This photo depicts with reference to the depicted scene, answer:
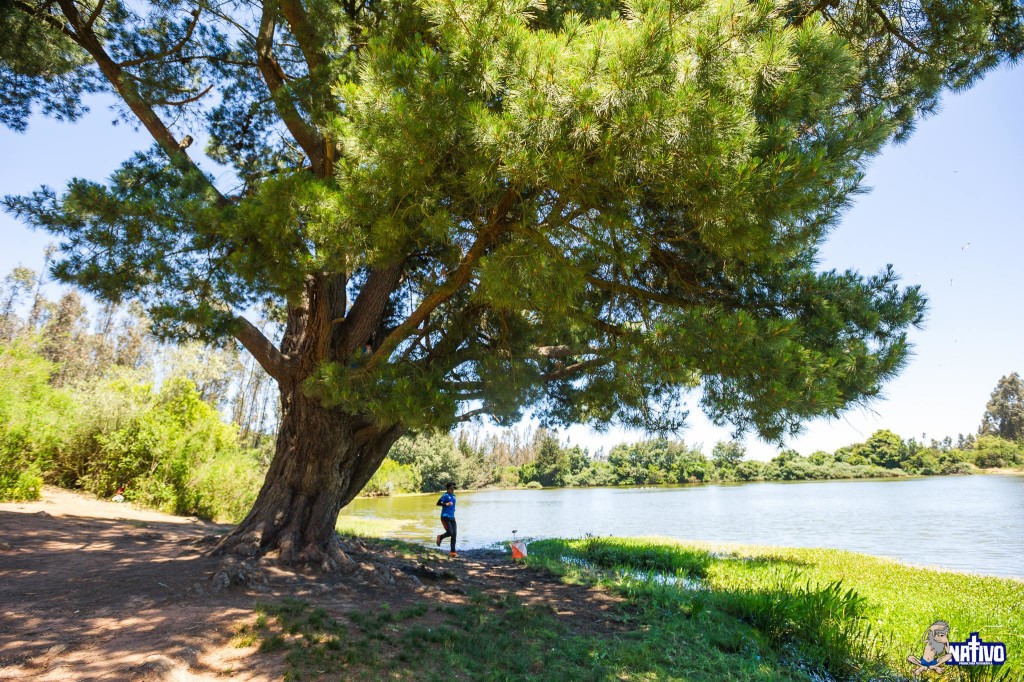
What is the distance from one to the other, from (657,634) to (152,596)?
3.96 metres

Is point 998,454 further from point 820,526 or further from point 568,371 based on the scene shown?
point 568,371

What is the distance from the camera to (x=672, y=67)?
3090mm

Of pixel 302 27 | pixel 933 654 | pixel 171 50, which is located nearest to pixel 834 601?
pixel 933 654

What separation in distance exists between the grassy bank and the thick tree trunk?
1194 mm

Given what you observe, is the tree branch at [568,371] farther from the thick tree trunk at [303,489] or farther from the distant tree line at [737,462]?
the distant tree line at [737,462]

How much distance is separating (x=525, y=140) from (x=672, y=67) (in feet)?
3.20

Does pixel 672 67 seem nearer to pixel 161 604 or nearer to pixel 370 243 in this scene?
pixel 370 243

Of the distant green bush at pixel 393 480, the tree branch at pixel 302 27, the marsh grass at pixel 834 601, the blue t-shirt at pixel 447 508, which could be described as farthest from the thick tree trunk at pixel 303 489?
the distant green bush at pixel 393 480

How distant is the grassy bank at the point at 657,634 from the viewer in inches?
135

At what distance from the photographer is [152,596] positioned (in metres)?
3.94

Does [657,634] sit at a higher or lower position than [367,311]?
lower

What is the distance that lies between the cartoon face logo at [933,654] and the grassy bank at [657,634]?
0.27ft

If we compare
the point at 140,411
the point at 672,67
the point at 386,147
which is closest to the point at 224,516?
the point at 140,411

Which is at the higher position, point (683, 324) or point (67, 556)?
point (683, 324)
